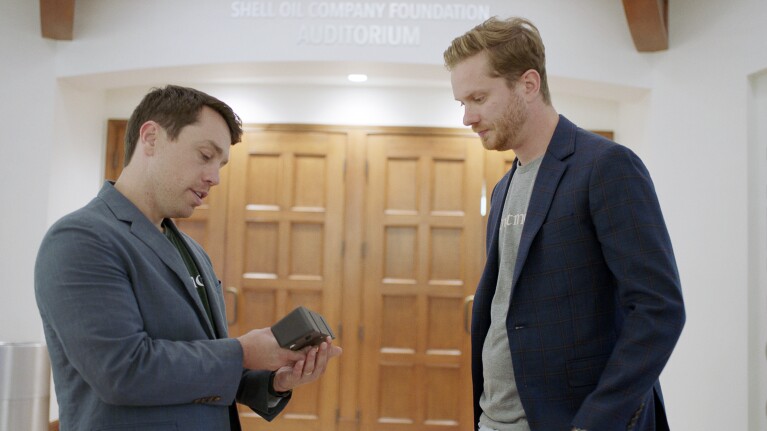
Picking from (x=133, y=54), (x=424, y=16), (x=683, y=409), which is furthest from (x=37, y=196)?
(x=683, y=409)

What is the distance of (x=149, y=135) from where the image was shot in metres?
1.56

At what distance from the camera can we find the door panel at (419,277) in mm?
4684

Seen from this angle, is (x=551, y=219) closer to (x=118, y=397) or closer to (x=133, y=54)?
(x=118, y=397)

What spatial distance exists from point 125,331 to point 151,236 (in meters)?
0.25

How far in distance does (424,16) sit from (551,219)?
2.86m

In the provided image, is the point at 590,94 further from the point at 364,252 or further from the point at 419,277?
the point at 364,252

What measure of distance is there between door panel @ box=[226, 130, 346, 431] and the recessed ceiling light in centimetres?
44

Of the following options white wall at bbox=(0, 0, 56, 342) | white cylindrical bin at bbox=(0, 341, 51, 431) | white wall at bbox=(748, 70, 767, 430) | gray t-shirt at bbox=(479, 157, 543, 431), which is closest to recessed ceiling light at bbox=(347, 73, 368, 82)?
white wall at bbox=(0, 0, 56, 342)

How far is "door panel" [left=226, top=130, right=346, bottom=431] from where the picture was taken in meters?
4.79

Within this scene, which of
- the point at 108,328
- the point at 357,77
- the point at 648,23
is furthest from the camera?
the point at 357,77

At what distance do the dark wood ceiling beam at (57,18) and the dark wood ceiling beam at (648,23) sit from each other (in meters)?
3.32

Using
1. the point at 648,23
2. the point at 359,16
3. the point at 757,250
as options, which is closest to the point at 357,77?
the point at 359,16

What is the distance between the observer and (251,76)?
441 centimetres

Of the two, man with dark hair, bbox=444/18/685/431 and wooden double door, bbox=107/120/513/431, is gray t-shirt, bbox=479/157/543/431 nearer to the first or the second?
man with dark hair, bbox=444/18/685/431
